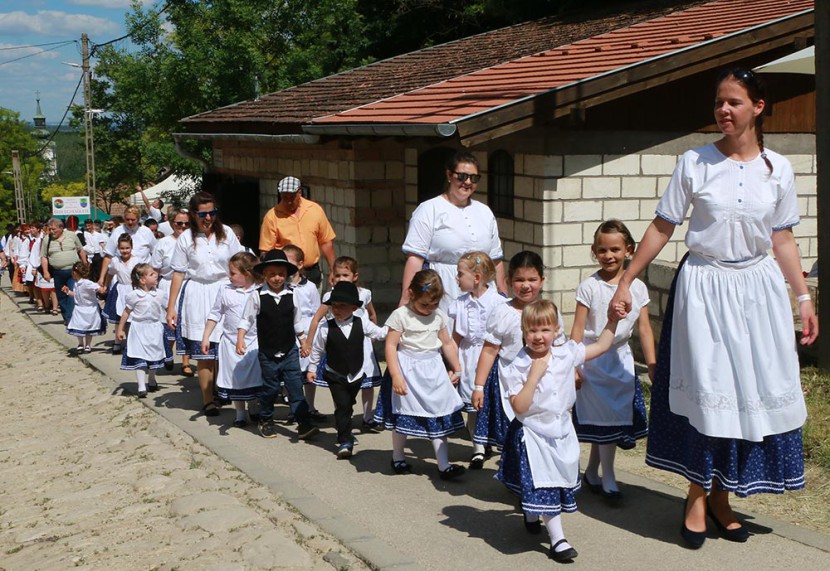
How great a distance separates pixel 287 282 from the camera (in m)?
8.01

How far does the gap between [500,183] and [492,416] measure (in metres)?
5.56

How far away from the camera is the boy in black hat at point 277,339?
7809mm

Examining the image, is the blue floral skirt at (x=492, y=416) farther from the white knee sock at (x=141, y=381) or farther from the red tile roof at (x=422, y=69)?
the red tile roof at (x=422, y=69)

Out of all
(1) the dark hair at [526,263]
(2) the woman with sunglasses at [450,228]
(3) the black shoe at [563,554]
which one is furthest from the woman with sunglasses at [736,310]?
(2) the woman with sunglasses at [450,228]

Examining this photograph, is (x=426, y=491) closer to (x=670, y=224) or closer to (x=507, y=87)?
(x=670, y=224)

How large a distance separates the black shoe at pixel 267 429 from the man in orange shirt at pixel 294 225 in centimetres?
136

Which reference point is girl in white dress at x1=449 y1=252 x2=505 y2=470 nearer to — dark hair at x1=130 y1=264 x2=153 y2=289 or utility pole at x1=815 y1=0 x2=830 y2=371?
utility pole at x1=815 y1=0 x2=830 y2=371

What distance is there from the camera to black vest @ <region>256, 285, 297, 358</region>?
7.81 m

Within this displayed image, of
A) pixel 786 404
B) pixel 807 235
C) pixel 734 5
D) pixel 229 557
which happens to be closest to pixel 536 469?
pixel 786 404

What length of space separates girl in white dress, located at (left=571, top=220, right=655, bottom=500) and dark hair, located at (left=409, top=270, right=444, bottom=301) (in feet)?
3.32

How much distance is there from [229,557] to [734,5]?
1009 centimetres

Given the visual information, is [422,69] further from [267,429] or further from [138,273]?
[267,429]

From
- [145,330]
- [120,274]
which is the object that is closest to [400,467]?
[145,330]

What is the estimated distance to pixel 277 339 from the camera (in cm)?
784
